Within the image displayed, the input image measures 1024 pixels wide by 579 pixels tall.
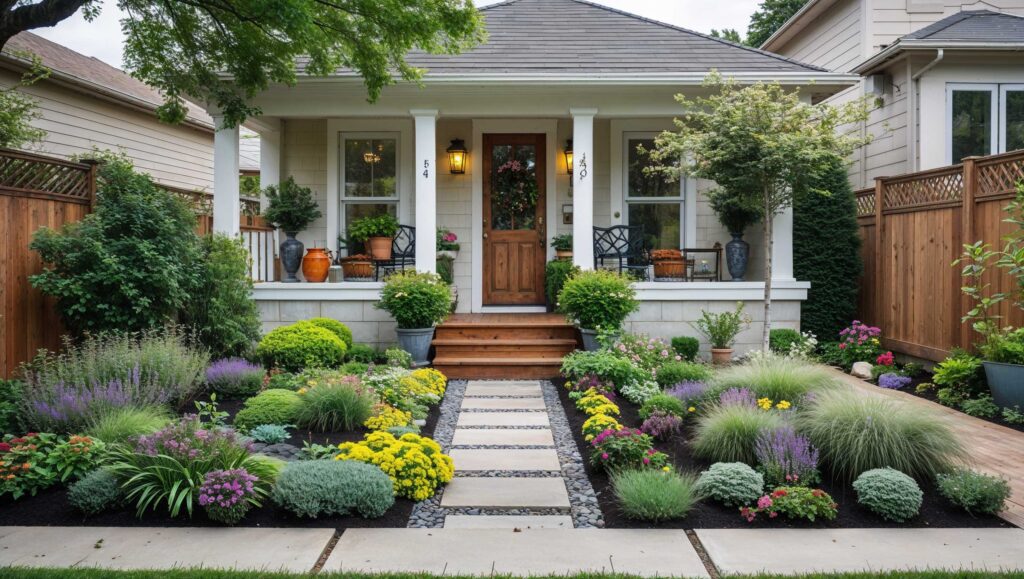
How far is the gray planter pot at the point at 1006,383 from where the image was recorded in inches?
231

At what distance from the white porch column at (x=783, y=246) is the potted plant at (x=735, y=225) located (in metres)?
0.36

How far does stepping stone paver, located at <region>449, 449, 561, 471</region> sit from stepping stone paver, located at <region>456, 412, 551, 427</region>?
2.68 ft

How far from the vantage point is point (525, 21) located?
10.7m

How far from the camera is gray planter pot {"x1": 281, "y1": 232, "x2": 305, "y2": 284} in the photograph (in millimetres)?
9484

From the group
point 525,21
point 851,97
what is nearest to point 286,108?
point 525,21

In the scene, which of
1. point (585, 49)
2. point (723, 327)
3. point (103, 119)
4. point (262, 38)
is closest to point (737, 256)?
point (723, 327)

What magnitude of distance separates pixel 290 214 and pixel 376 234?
1.21 meters

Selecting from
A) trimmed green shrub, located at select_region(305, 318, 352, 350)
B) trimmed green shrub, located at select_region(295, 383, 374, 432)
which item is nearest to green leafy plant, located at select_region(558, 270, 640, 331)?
trimmed green shrub, located at select_region(305, 318, 352, 350)

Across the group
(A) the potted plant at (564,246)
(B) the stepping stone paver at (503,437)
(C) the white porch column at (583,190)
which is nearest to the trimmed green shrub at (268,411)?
(B) the stepping stone paver at (503,437)

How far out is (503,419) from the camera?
614cm

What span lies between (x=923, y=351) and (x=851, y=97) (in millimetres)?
5540

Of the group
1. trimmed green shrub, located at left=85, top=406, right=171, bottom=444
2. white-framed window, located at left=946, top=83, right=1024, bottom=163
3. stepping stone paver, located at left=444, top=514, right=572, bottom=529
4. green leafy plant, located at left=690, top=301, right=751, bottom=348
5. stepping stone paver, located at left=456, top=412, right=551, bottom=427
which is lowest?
stepping stone paver, located at left=444, top=514, right=572, bottom=529

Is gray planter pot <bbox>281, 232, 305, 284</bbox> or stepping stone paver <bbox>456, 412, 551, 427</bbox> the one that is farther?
gray planter pot <bbox>281, 232, 305, 284</bbox>

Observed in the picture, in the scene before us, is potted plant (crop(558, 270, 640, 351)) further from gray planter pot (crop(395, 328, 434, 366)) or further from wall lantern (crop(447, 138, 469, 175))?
wall lantern (crop(447, 138, 469, 175))
